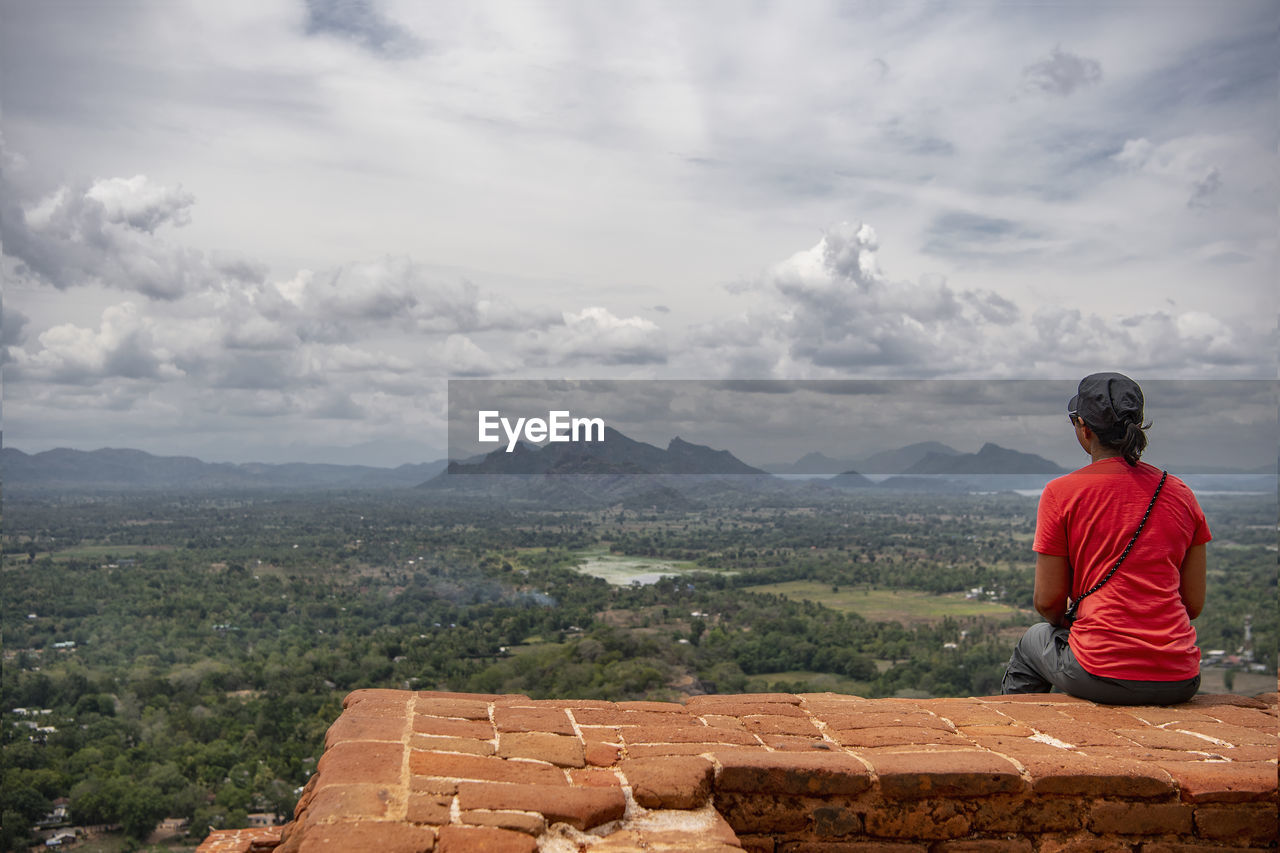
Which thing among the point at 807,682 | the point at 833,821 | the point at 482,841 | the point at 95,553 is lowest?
the point at 807,682

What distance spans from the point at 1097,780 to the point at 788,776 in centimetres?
95

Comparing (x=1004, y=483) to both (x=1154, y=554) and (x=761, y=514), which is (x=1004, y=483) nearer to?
(x=761, y=514)

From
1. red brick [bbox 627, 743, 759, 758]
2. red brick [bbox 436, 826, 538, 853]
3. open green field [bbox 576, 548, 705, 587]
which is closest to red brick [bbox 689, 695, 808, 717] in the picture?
red brick [bbox 627, 743, 759, 758]

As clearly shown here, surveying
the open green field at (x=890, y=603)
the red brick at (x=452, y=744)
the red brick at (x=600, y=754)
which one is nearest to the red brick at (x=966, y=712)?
the red brick at (x=600, y=754)

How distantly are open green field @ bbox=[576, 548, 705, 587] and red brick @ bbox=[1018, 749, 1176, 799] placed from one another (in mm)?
44503

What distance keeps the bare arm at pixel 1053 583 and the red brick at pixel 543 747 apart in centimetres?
208

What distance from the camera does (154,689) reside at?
3259cm

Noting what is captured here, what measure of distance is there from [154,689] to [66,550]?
30.6m

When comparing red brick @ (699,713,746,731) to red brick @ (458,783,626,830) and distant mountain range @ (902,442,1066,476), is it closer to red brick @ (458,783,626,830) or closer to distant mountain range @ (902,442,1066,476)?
red brick @ (458,783,626,830)

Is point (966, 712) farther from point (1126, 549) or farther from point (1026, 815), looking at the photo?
point (1126, 549)

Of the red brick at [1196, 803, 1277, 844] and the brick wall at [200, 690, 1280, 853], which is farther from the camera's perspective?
the red brick at [1196, 803, 1277, 844]

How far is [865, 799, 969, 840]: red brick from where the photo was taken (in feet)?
7.98

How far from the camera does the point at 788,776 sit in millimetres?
2377

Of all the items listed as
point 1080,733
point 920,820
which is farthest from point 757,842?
point 1080,733
